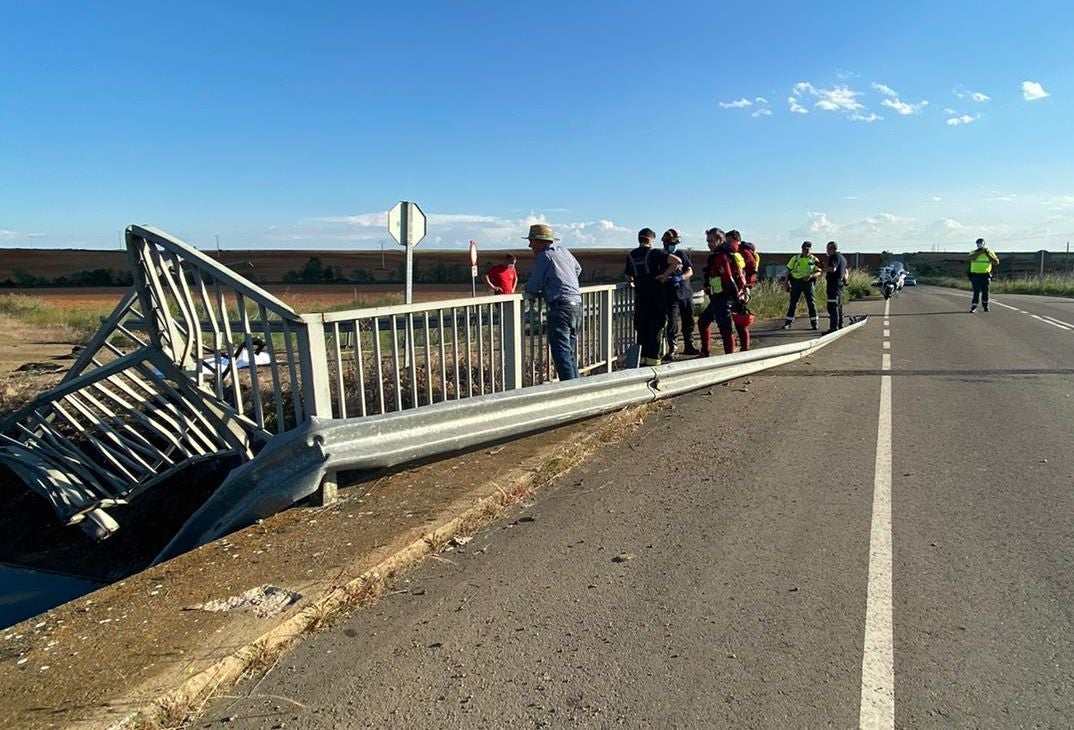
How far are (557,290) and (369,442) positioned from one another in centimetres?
309

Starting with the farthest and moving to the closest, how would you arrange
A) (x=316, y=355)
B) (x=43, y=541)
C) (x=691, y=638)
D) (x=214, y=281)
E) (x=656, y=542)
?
(x=43, y=541), (x=214, y=281), (x=316, y=355), (x=656, y=542), (x=691, y=638)

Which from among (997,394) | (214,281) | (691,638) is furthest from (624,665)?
(997,394)

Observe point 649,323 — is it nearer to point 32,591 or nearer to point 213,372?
point 213,372

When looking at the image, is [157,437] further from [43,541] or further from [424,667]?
[424,667]

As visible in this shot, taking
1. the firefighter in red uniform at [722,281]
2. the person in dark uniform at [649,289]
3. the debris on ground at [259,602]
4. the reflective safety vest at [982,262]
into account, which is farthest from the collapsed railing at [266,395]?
the reflective safety vest at [982,262]

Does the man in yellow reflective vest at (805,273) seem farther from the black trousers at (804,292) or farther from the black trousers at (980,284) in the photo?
Result: the black trousers at (980,284)

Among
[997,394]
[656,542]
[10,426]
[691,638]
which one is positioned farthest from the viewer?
[997,394]

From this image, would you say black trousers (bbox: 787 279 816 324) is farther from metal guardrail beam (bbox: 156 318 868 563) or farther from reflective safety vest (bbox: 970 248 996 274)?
metal guardrail beam (bbox: 156 318 868 563)

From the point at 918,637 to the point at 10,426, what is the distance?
8.22 metres

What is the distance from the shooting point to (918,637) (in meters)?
3.01

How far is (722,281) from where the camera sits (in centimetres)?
978

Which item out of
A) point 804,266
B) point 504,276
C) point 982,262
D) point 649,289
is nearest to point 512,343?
point 649,289

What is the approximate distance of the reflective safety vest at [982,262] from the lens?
59.5 feet

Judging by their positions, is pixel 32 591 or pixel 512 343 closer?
pixel 32 591
